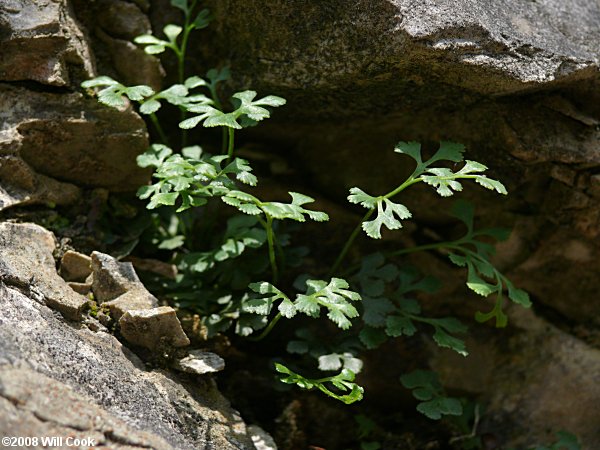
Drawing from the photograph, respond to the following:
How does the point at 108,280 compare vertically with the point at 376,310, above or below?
above

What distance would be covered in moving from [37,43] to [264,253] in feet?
4.08

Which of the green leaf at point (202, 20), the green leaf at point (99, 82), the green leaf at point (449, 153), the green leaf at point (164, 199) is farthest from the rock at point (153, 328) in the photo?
the green leaf at point (202, 20)

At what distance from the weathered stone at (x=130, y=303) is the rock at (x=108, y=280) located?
0.03 m

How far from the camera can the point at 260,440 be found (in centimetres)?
259

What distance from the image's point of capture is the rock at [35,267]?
2.34 meters

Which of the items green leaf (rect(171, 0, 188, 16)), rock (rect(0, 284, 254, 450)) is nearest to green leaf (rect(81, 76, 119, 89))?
green leaf (rect(171, 0, 188, 16))

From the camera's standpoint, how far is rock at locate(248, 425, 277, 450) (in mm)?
2545

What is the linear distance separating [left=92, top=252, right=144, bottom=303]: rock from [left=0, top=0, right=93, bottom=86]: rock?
0.75m

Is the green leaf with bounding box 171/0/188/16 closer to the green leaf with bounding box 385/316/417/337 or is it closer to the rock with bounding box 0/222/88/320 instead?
the rock with bounding box 0/222/88/320

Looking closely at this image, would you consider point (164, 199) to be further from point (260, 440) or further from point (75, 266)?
point (260, 440)

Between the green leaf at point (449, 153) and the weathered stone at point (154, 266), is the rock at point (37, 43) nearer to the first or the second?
the weathered stone at point (154, 266)

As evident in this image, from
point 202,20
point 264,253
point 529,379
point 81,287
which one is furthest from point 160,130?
point 529,379

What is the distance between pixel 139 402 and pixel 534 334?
211cm

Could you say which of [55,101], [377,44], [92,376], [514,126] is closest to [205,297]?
[92,376]
